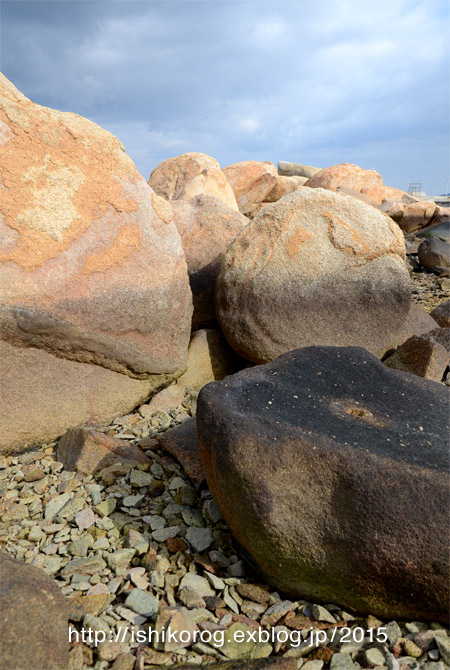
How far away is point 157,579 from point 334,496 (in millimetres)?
735

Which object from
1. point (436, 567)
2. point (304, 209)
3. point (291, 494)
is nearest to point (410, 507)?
point (436, 567)

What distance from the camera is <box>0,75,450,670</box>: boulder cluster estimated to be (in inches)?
68.0

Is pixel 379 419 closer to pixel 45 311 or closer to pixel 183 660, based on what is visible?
pixel 183 660

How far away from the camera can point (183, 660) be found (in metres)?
1.65

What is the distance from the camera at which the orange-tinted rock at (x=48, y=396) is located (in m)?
2.77

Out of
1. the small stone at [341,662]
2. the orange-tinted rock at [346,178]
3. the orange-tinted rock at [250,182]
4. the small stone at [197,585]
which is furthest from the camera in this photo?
the orange-tinted rock at [346,178]

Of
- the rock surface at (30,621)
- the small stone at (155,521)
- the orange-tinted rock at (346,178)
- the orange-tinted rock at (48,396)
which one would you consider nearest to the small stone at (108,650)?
the rock surface at (30,621)

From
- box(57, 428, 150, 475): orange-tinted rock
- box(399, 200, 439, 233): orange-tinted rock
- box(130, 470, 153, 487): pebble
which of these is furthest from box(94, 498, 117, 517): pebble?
box(399, 200, 439, 233): orange-tinted rock

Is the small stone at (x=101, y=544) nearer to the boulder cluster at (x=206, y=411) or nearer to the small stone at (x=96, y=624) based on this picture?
the boulder cluster at (x=206, y=411)

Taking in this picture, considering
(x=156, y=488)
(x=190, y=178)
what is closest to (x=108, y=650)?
(x=156, y=488)

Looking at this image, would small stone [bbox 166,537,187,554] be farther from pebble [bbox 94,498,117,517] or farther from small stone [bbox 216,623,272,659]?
small stone [bbox 216,623,272,659]

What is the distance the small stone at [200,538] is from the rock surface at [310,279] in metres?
1.47

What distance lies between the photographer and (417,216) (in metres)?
14.9

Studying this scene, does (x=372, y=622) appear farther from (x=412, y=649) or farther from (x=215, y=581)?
(x=215, y=581)
